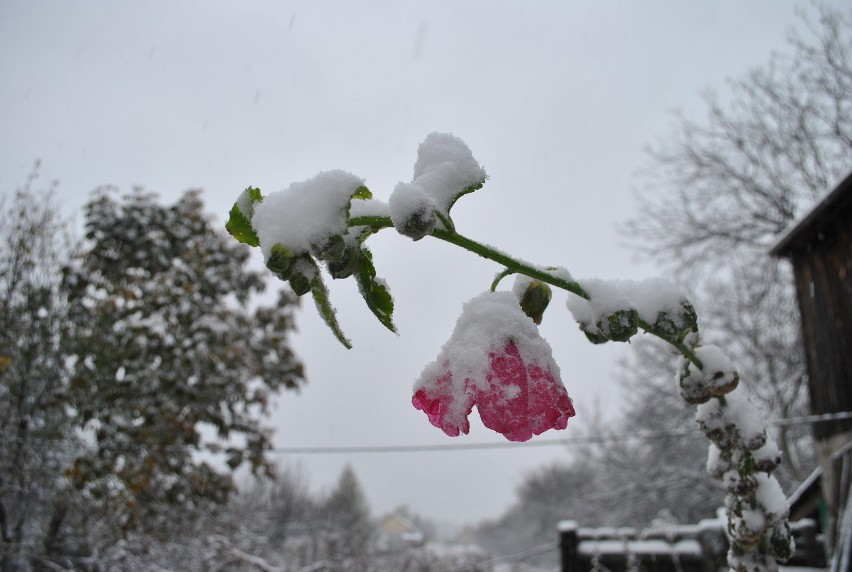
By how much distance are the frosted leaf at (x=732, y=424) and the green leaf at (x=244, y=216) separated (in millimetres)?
467

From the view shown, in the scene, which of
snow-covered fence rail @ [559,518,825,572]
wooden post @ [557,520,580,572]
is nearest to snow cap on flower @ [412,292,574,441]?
snow-covered fence rail @ [559,518,825,572]

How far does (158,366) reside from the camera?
16.1 ft

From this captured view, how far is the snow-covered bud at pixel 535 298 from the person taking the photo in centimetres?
45

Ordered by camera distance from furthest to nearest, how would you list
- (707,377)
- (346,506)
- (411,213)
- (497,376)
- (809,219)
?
(346,506) < (809,219) < (707,377) < (497,376) < (411,213)

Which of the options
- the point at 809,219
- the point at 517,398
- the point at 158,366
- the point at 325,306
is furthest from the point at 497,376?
the point at 809,219

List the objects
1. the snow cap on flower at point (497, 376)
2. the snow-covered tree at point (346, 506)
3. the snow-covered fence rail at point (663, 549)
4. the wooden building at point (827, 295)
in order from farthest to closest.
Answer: the snow-covered tree at point (346, 506) → the wooden building at point (827, 295) → the snow-covered fence rail at point (663, 549) → the snow cap on flower at point (497, 376)

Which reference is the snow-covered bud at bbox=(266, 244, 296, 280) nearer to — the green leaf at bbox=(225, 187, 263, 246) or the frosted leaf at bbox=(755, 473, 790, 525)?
the green leaf at bbox=(225, 187, 263, 246)

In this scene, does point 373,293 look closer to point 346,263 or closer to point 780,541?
point 346,263

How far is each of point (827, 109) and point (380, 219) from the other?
13.9 m

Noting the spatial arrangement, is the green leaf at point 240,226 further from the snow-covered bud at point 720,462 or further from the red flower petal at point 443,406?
the snow-covered bud at point 720,462

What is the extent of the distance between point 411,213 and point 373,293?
3.5 inches

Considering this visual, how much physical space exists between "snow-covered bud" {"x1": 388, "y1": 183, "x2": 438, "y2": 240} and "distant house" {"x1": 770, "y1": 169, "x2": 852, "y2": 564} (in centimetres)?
586

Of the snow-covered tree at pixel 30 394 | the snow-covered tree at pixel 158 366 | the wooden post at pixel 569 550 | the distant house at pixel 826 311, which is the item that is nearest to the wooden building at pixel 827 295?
the distant house at pixel 826 311

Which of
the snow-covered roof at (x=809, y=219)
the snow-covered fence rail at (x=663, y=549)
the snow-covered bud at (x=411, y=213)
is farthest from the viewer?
the snow-covered roof at (x=809, y=219)
